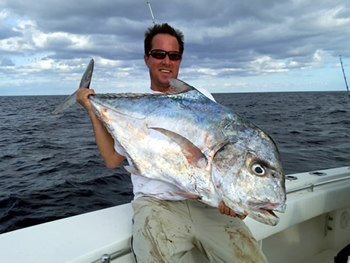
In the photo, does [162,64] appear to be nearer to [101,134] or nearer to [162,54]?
[162,54]

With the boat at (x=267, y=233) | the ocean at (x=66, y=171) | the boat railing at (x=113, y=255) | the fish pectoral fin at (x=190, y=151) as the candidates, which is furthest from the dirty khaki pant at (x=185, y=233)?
the ocean at (x=66, y=171)

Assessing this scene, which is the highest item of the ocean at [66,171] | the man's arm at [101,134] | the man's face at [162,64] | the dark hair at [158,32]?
the dark hair at [158,32]

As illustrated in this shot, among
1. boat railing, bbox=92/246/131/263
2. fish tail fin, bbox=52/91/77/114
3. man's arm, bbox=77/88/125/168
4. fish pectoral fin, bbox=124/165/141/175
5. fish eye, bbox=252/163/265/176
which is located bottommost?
boat railing, bbox=92/246/131/263

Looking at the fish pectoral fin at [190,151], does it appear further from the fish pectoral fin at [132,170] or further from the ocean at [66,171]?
the ocean at [66,171]

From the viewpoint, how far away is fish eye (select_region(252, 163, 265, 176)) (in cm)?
160

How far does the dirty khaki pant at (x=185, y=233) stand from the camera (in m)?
1.83

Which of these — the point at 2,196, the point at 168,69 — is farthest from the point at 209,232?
the point at 2,196

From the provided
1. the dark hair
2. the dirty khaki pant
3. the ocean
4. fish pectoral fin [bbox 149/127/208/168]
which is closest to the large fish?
fish pectoral fin [bbox 149/127/208/168]

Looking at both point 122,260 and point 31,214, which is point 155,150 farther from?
point 31,214

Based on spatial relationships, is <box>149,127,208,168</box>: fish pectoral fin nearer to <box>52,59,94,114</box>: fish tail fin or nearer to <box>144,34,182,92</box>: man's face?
<box>144,34,182,92</box>: man's face

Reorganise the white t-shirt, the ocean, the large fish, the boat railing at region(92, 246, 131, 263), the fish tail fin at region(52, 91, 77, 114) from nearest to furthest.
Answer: the large fish
the boat railing at region(92, 246, 131, 263)
the white t-shirt
the fish tail fin at region(52, 91, 77, 114)
the ocean

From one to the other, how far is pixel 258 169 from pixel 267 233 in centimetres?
123

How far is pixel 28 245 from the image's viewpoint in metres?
1.87

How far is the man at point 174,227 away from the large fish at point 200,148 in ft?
0.52
